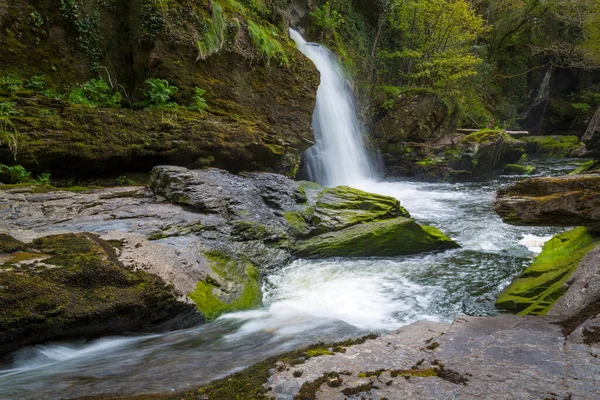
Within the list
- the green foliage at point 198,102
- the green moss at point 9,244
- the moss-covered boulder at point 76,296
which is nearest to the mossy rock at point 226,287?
the moss-covered boulder at point 76,296

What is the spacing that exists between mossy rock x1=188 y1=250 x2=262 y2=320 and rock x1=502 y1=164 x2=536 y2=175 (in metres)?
18.4

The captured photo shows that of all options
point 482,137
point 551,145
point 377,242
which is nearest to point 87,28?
point 377,242

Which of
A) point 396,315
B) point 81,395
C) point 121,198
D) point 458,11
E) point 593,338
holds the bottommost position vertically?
point 396,315

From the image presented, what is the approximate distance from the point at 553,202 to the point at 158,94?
7.77m

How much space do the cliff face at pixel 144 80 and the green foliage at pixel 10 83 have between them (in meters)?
0.09

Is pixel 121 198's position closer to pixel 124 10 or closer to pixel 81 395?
pixel 81 395

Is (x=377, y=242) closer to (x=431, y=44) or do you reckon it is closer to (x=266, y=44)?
(x=266, y=44)

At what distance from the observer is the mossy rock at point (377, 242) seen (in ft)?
24.4

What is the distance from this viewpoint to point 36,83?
727 cm

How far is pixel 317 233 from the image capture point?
26.5 ft

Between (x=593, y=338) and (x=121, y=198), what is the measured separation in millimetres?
6609

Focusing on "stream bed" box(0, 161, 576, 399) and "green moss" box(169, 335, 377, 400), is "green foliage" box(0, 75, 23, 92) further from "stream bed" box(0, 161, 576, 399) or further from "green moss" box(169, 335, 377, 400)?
"green moss" box(169, 335, 377, 400)

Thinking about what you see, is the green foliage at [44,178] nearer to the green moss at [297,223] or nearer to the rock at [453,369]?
the green moss at [297,223]

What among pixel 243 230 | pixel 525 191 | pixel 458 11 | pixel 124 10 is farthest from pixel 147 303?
pixel 458 11
